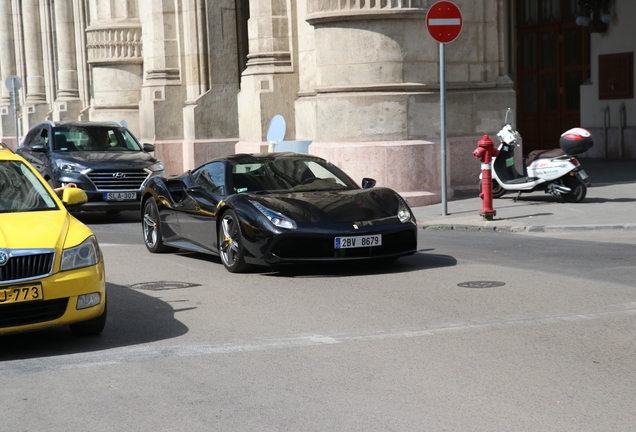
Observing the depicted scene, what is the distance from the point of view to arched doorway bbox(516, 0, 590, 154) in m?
30.6

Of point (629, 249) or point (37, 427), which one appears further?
point (629, 249)

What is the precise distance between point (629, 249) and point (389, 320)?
4.77 meters

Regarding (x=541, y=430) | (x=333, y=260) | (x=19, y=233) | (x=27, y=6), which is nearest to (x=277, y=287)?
(x=333, y=260)

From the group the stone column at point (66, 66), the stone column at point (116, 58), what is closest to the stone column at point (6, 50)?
the stone column at point (66, 66)

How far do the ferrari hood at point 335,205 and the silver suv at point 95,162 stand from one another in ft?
25.0

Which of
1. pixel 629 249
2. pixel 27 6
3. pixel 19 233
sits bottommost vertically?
pixel 629 249

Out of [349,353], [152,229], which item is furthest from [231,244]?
[349,353]

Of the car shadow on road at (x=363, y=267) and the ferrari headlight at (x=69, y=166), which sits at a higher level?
the ferrari headlight at (x=69, y=166)

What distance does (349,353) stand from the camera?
7.25m

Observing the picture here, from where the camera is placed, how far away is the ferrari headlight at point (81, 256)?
761 cm

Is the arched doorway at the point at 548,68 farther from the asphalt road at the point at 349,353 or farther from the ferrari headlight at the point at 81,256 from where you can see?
the ferrari headlight at the point at 81,256

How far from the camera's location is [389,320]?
27.6 ft

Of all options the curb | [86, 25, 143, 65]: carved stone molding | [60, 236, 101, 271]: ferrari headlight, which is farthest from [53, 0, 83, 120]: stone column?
[60, 236, 101, 271]: ferrari headlight

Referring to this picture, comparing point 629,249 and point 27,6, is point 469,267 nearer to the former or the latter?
point 629,249
